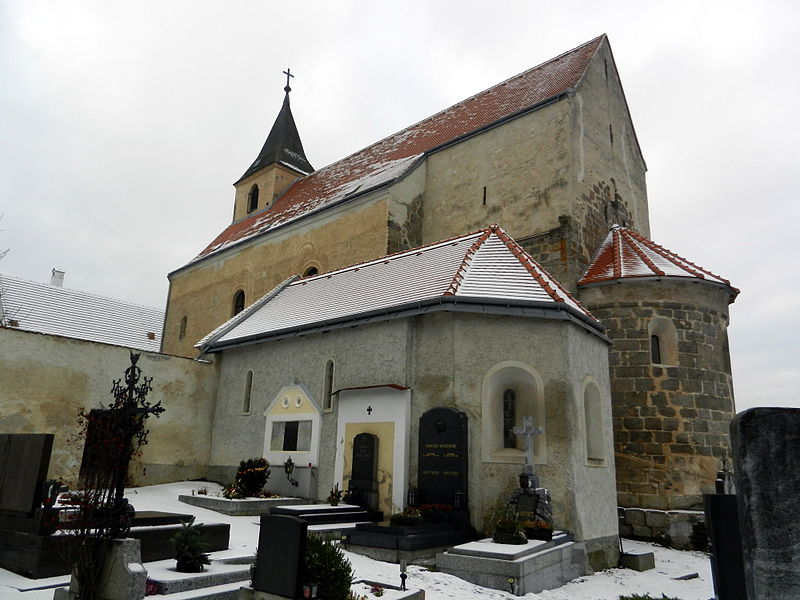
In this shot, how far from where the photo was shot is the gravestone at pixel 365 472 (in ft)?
39.2

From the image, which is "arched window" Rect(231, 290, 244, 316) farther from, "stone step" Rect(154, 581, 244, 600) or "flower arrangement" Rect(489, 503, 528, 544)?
"stone step" Rect(154, 581, 244, 600)

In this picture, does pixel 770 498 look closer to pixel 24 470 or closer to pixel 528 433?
pixel 528 433

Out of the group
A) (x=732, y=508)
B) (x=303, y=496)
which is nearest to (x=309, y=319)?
(x=303, y=496)

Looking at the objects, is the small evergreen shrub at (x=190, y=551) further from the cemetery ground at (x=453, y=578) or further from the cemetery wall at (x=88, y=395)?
the cemetery wall at (x=88, y=395)

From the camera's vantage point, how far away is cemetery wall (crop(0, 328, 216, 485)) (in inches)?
566

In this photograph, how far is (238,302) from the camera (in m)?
25.2

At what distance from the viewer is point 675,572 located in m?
10.7

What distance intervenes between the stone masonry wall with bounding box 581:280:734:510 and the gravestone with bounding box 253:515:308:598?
401 inches

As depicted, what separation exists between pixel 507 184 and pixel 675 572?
37.5 feet

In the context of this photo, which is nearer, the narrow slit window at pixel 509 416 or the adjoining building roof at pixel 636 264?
the narrow slit window at pixel 509 416

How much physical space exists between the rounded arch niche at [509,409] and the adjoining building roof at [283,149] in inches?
864

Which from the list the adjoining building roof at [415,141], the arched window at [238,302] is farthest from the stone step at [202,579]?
the arched window at [238,302]

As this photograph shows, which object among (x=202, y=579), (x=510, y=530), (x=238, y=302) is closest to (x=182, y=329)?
(x=238, y=302)

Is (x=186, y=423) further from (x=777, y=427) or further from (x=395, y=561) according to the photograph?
(x=777, y=427)
